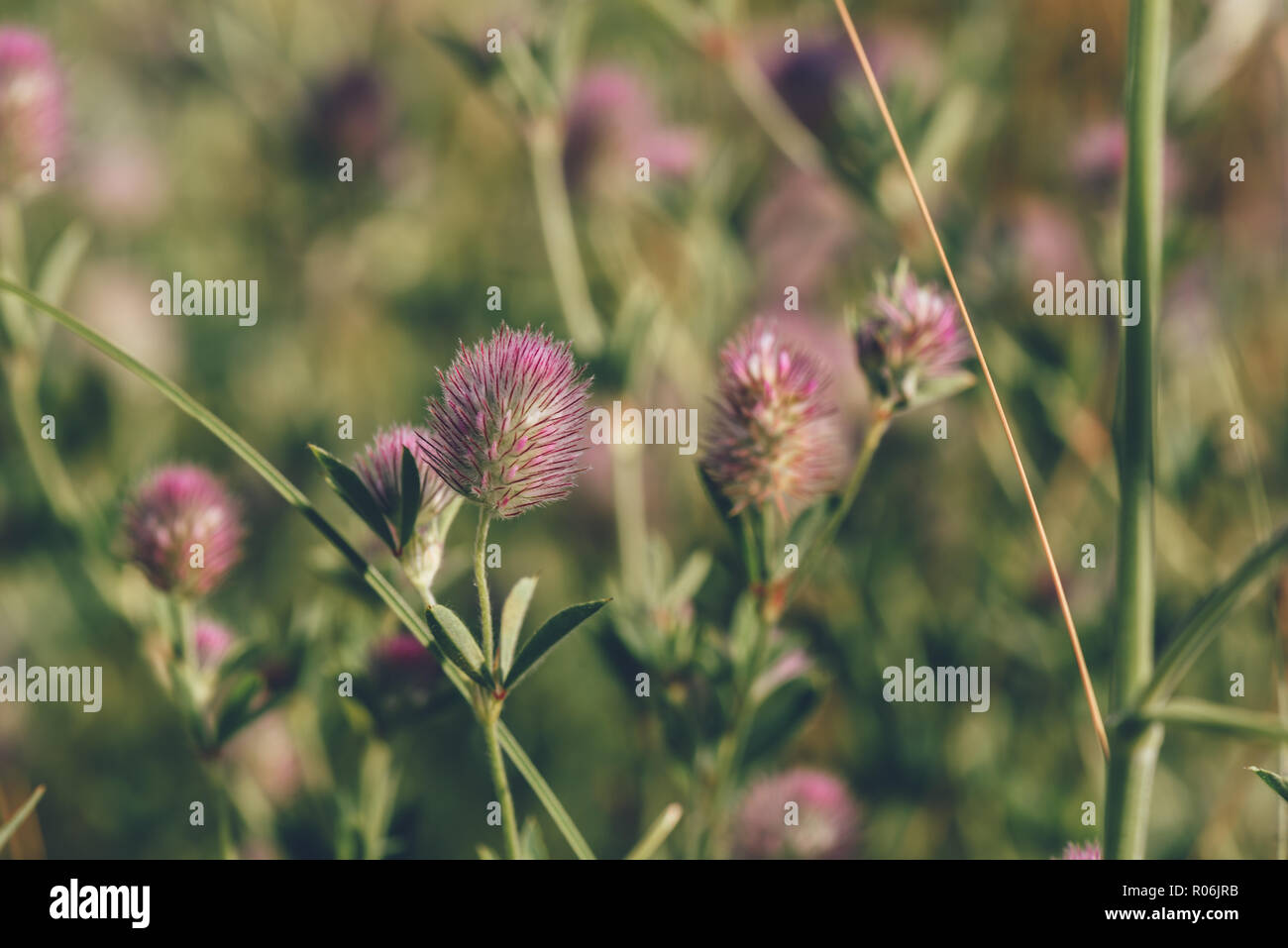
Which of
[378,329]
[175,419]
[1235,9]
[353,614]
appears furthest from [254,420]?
[1235,9]

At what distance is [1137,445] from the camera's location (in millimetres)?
848

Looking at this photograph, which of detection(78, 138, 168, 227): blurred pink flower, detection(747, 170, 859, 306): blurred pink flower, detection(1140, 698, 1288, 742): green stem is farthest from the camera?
detection(78, 138, 168, 227): blurred pink flower

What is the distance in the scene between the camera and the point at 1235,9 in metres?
1.65

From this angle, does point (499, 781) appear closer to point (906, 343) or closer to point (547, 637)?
point (547, 637)

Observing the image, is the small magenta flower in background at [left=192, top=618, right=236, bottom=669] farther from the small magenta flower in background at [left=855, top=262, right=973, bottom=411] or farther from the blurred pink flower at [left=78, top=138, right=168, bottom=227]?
the blurred pink flower at [left=78, top=138, right=168, bottom=227]

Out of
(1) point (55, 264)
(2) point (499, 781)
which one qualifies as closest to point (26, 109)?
(1) point (55, 264)

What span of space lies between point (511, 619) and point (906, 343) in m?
0.42

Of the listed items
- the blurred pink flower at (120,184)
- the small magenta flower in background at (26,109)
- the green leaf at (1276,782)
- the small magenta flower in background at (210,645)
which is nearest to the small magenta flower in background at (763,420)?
the green leaf at (1276,782)

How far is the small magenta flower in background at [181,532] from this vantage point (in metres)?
1.02

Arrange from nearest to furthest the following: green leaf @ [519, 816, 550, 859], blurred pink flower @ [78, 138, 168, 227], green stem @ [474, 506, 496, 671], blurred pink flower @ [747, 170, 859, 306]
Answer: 1. green stem @ [474, 506, 496, 671]
2. green leaf @ [519, 816, 550, 859]
3. blurred pink flower @ [747, 170, 859, 306]
4. blurred pink flower @ [78, 138, 168, 227]

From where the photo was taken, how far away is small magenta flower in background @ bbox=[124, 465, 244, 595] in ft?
3.33

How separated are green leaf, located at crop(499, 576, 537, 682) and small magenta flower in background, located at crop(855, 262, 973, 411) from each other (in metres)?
0.36

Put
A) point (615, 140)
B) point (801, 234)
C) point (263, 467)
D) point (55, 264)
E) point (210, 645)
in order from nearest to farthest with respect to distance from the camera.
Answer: point (263, 467)
point (210, 645)
point (55, 264)
point (615, 140)
point (801, 234)

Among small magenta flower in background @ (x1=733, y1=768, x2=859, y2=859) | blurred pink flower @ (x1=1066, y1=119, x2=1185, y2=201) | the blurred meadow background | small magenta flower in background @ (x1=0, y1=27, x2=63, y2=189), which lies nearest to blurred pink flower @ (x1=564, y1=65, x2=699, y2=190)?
the blurred meadow background
